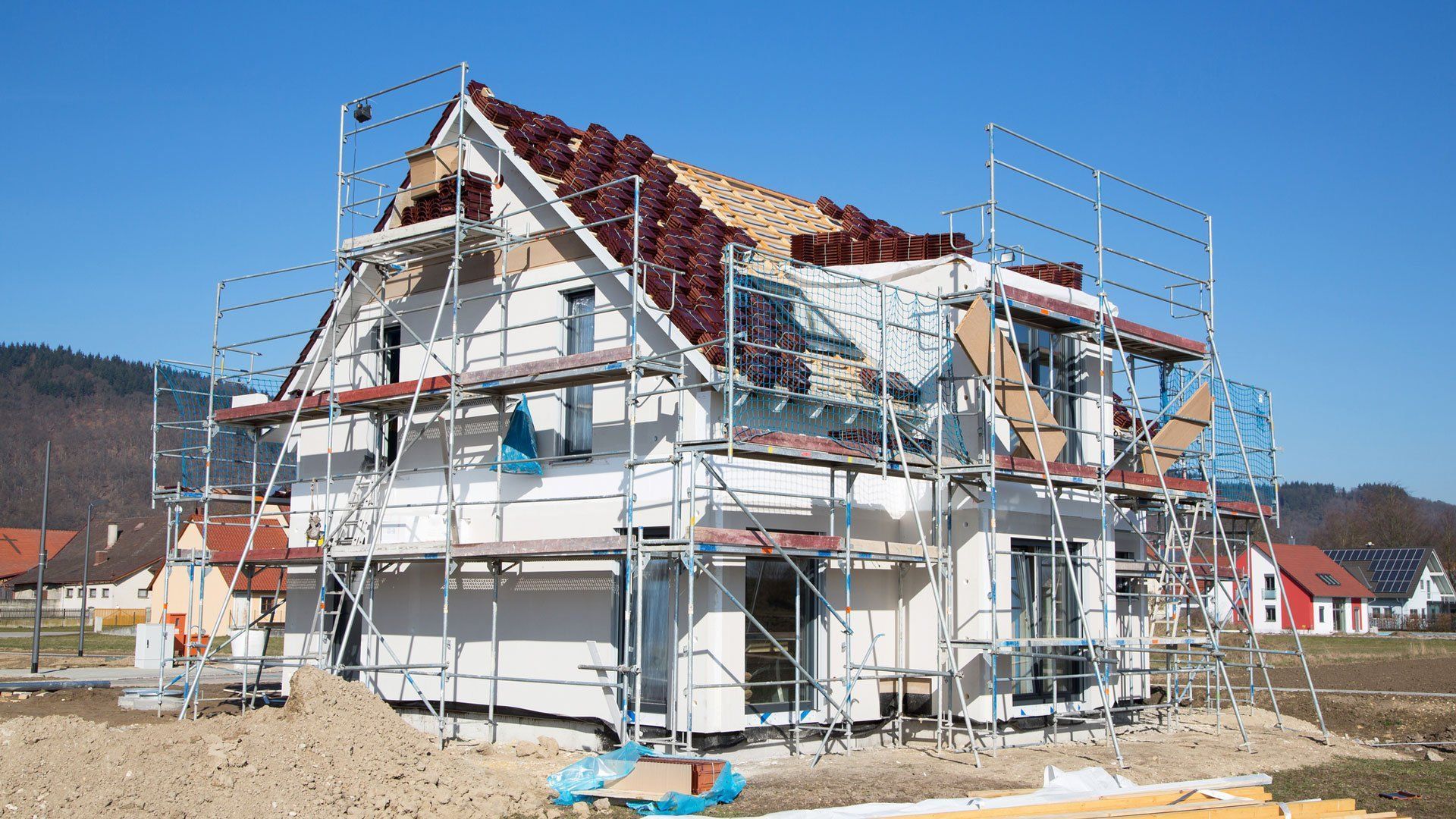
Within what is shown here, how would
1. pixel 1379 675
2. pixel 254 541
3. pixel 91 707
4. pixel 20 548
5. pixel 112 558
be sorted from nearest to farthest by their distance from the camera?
pixel 91 707 < pixel 1379 675 < pixel 254 541 < pixel 112 558 < pixel 20 548

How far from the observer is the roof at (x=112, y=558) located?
71562 mm

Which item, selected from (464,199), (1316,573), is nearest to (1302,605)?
(1316,573)

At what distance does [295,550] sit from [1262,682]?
20865 millimetres

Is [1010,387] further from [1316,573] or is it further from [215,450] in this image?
[1316,573]

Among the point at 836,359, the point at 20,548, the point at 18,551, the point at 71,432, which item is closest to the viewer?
the point at 836,359

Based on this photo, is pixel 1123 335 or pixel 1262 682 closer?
pixel 1123 335

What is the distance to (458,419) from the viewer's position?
17375 millimetres

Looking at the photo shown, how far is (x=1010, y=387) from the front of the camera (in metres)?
16.0

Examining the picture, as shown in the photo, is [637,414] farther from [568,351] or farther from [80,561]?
[80,561]

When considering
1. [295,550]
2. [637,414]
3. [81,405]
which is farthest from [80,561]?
[81,405]

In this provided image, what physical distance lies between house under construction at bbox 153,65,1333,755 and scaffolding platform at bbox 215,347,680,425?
0.05 metres

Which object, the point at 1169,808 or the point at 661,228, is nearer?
the point at 1169,808

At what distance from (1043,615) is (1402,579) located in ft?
265

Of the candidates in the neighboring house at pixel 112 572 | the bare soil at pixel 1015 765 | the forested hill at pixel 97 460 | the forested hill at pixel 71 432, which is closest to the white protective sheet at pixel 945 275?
the bare soil at pixel 1015 765
